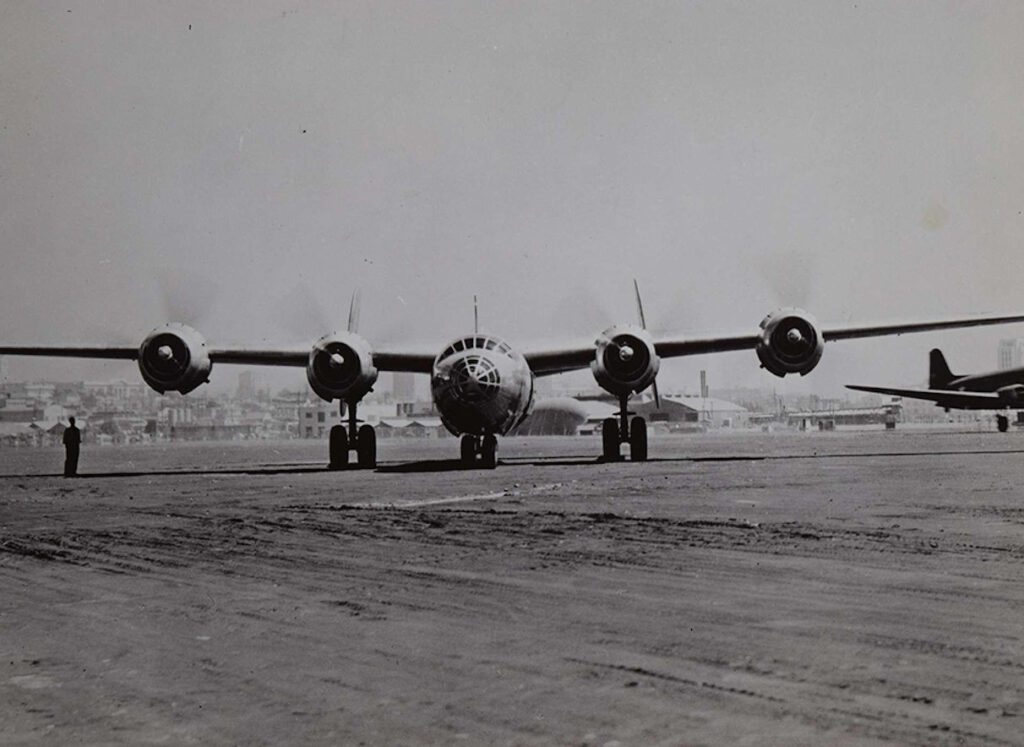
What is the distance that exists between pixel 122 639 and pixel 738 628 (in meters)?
3.95

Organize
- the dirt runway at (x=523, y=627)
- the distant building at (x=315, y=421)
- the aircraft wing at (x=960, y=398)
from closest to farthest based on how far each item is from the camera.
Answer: the dirt runway at (x=523, y=627)
the aircraft wing at (x=960, y=398)
the distant building at (x=315, y=421)

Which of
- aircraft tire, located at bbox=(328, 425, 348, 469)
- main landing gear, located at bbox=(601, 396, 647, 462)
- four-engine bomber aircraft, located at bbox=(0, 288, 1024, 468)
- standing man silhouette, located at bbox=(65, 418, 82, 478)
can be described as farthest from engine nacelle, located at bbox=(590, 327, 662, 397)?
standing man silhouette, located at bbox=(65, 418, 82, 478)

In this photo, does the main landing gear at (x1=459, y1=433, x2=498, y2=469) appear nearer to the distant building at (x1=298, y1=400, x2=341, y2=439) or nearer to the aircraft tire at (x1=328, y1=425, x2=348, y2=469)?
the aircraft tire at (x1=328, y1=425, x2=348, y2=469)

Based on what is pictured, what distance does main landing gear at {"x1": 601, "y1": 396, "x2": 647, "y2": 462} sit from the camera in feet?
94.5

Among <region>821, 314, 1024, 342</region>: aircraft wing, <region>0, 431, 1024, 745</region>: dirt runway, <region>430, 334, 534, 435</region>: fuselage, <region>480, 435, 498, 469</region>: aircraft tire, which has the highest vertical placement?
<region>821, 314, 1024, 342</region>: aircraft wing

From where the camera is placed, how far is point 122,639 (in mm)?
6055

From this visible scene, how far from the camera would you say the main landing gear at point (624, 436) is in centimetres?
2880

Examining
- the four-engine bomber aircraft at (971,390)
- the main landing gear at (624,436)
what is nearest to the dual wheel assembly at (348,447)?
the main landing gear at (624,436)

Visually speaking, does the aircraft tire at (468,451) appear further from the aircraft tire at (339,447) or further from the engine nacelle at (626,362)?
the engine nacelle at (626,362)

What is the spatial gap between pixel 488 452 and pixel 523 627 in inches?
780

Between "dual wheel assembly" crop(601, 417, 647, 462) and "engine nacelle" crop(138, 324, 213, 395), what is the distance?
11986mm

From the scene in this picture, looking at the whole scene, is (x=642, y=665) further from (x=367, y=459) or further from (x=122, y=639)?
(x=367, y=459)

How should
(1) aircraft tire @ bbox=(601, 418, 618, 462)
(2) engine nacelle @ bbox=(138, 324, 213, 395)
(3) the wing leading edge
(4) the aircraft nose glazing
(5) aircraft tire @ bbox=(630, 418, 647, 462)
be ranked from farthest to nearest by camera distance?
(1) aircraft tire @ bbox=(601, 418, 618, 462), (5) aircraft tire @ bbox=(630, 418, 647, 462), (3) the wing leading edge, (2) engine nacelle @ bbox=(138, 324, 213, 395), (4) the aircraft nose glazing

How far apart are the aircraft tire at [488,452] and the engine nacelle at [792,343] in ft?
26.9
